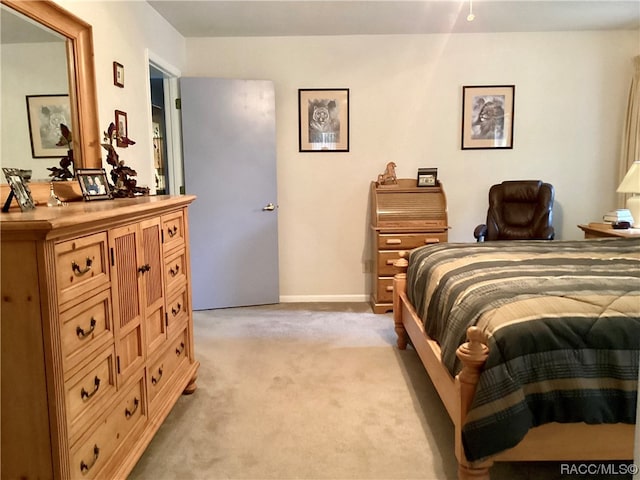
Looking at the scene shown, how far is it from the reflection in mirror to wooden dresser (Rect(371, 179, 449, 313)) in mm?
2537

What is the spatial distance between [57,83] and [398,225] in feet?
8.93

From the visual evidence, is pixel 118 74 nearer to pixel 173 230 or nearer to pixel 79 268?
pixel 173 230

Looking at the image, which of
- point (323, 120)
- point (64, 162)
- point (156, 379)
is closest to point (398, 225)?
point (323, 120)

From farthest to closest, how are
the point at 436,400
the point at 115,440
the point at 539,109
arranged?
the point at 539,109 < the point at 436,400 < the point at 115,440

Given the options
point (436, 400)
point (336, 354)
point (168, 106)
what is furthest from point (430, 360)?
Answer: point (168, 106)

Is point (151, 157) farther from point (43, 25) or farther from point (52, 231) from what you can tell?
point (52, 231)

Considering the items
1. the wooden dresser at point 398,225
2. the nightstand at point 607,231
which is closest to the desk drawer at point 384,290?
the wooden dresser at point 398,225

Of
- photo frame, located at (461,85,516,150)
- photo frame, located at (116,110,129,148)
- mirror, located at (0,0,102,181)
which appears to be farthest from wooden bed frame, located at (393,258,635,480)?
photo frame, located at (461,85,516,150)

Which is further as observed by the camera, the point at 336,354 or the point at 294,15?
the point at 294,15

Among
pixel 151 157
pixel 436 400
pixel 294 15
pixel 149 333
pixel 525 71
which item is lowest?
pixel 436 400

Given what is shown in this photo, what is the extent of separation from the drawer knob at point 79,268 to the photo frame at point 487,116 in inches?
142

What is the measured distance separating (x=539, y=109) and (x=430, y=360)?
3067mm

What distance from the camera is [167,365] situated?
221 cm

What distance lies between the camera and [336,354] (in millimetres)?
3086
